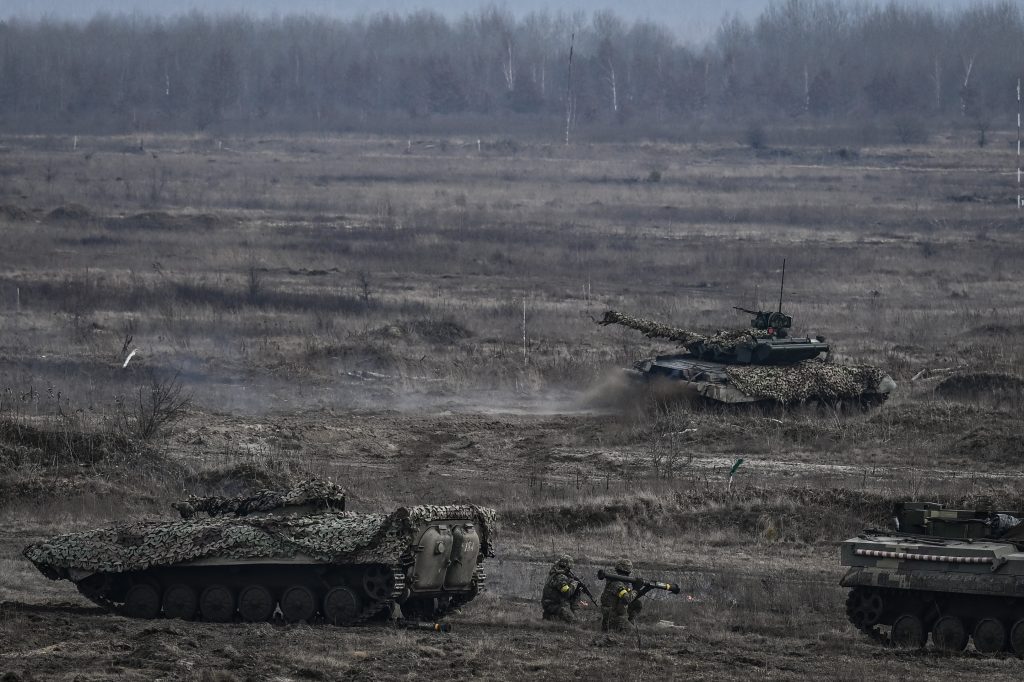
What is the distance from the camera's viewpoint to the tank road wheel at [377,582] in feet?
53.4

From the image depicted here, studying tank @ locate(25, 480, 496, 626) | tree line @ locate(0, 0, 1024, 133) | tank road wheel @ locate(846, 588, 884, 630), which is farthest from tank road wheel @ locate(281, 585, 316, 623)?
tree line @ locate(0, 0, 1024, 133)

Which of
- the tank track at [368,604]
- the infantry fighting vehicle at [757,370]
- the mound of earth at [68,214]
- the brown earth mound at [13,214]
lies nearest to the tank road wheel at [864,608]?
the tank track at [368,604]

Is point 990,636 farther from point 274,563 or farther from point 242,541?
point 242,541

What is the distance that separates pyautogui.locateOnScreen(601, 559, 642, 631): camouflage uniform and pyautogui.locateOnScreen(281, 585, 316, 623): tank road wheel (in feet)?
9.67

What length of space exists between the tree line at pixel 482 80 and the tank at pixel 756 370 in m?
64.7

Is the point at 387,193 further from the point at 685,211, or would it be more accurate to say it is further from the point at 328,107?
the point at 328,107

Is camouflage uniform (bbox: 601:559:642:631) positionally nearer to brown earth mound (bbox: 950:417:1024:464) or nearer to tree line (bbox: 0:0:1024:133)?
brown earth mound (bbox: 950:417:1024:464)

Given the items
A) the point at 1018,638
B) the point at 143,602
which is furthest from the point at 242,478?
the point at 1018,638

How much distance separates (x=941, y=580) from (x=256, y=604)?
22.5 ft

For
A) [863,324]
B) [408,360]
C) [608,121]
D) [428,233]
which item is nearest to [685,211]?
[428,233]

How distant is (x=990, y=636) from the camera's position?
53.0ft

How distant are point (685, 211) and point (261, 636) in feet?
174

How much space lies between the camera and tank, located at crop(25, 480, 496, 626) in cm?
1627

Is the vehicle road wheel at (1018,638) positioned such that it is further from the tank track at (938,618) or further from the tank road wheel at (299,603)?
the tank road wheel at (299,603)
